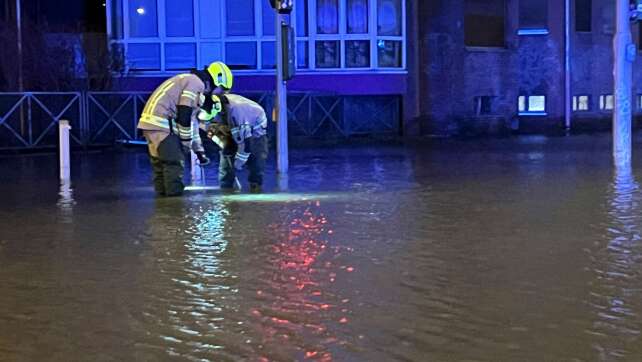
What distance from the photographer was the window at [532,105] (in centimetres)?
3341

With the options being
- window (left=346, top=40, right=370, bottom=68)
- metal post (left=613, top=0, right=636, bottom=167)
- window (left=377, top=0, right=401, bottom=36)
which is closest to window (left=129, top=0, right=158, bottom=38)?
window (left=346, top=40, right=370, bottom=68)

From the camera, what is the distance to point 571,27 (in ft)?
111

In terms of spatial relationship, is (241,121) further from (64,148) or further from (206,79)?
(64,148)

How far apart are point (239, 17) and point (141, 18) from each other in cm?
286

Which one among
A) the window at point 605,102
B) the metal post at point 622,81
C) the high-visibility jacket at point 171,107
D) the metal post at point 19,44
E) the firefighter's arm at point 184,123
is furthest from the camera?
the window at point 605,102

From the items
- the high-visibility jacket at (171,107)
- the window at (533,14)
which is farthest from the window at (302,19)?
the high-visibility jacket at (171,107)

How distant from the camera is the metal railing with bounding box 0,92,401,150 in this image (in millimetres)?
22609

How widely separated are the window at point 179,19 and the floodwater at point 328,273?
46.5ft

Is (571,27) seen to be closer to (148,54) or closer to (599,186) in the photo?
(148,54)

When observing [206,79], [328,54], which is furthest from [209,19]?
[206,79]

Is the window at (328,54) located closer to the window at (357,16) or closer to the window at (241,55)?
the window at (357,16)

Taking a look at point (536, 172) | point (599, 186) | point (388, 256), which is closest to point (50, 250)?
point (388, 256)

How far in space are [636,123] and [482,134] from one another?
8129 millimetres

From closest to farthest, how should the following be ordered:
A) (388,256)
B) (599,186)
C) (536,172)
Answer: (388,256), (599,186), (536,172)
